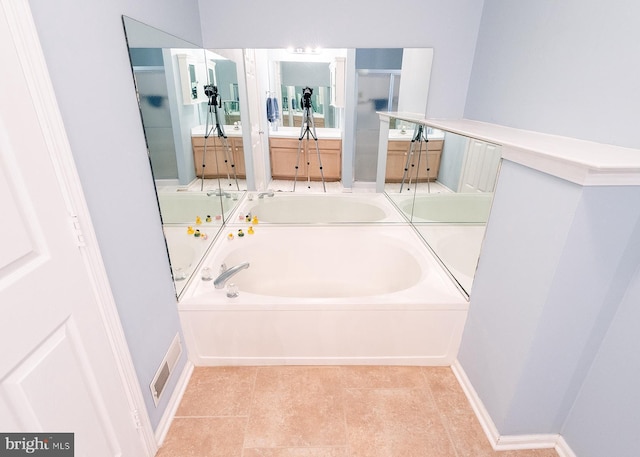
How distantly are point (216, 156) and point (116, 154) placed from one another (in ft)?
3.42

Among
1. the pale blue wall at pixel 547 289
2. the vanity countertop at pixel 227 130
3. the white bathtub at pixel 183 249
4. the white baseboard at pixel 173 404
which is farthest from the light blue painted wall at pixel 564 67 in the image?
the white baseboard at pixel 173 404

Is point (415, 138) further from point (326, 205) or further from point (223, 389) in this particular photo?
point (223, 389)

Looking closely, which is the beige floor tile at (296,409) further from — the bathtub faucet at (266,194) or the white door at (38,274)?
the bathtub faucet at (266,194)

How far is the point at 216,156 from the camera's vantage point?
2.07 m

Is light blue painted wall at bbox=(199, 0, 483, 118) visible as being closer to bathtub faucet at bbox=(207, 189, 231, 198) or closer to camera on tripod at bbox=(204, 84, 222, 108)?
camera on tripod at bbox=(204, 84, 222, 108)

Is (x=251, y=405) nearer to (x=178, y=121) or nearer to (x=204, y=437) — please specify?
(x=204, y=437)

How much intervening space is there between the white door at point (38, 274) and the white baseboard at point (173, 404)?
42 centimetres

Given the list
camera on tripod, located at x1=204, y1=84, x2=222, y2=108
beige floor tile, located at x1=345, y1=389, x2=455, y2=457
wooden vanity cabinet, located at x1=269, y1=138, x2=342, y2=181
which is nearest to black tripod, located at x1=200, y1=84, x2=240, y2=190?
camera on tripod, located at x1=204, y1=84, x2=222, y2=108

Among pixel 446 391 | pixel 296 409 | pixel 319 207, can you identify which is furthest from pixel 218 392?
pixel 319 207

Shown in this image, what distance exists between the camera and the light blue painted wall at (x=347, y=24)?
1967 mm

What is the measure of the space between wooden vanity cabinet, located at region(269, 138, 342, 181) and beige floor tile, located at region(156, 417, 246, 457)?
5.81ft

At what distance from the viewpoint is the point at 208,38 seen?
2.04 metres

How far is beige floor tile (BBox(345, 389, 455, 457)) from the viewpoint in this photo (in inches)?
52.8

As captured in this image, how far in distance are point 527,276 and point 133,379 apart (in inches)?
59.6
